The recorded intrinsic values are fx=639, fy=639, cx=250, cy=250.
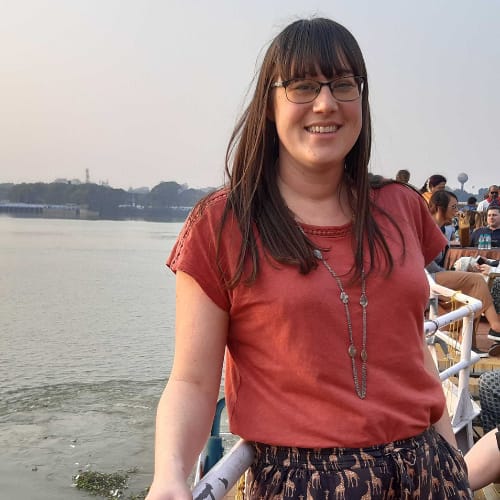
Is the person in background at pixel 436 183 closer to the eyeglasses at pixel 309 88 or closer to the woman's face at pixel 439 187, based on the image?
the woman's face at pixel 439 187

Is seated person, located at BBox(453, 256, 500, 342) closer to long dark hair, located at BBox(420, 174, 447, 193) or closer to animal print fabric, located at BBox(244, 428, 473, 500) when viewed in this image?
long dark hair, located at BBox(420, 174, 447, 193)

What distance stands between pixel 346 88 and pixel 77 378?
535 inches

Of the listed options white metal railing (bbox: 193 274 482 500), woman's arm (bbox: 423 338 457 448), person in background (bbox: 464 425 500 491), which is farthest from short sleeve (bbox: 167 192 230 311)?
person in background (bbox: 464 425 500 491)

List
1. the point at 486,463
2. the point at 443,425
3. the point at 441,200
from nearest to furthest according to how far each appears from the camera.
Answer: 1. the point at 443,425
2. the point at 486,463
3. the point at 441,200

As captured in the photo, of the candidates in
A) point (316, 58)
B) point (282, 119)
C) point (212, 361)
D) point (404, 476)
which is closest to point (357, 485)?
point (404, 476)

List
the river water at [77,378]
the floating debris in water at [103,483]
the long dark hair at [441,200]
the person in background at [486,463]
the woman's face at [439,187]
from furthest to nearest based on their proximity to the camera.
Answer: the river water at [77,378], the floating debris in water at [103,483], the woman's face at [439,187], the long dark hair at [441,200], the person in background at [486,463]

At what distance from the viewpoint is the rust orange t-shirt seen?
1.28 metres

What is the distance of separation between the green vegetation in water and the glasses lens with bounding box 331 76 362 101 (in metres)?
7.00

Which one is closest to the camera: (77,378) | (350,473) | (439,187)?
(350,473)

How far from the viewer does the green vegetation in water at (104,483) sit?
7746 millimetres

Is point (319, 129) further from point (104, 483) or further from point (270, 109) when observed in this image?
point (104, 483)

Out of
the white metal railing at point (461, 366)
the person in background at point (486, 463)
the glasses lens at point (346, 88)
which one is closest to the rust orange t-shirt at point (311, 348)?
the glasses lens at point (346, 88)

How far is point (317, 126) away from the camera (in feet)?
4.58

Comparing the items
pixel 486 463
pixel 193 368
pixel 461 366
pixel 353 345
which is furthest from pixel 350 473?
pixel 461 366
